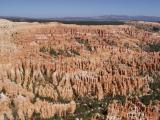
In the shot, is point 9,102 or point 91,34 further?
point 91,34

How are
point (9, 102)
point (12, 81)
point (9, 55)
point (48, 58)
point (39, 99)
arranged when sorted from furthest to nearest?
1. point (48, 58)
2. point (9, 55)
3. point (12, 81)
4. point (39, 99)
5. point (9, 102)

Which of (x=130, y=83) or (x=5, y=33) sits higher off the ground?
(x=5, y=33)

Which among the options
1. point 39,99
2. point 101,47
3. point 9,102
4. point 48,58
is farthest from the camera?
point 101,47

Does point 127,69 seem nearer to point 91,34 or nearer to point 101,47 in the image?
point 101,47

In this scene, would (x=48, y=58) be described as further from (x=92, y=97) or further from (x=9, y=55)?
(x=92, y=97)

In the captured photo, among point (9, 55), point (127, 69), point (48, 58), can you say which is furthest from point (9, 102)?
point (127, 69)

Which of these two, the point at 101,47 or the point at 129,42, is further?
the point at 129,42

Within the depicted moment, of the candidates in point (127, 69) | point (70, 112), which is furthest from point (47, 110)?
point (127, 69)
